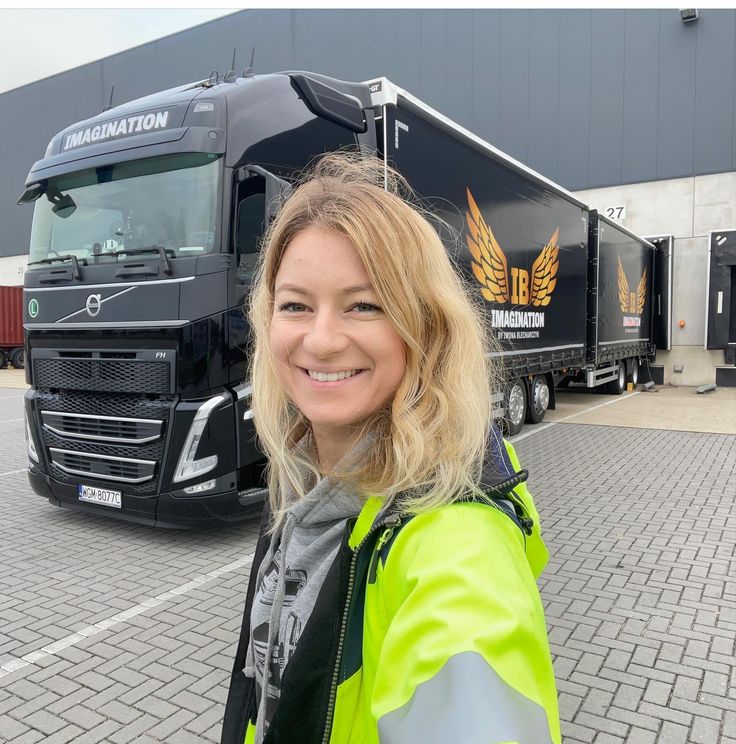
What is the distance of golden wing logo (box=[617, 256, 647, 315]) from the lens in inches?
527

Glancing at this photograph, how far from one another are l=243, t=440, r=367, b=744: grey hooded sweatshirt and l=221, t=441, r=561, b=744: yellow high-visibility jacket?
0.46 ft

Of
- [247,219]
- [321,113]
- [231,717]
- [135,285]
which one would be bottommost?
[231,717]

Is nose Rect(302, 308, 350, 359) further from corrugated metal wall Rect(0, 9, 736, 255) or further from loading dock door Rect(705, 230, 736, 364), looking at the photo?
corrugated metal wall Rect(0, 9, 736, 255)

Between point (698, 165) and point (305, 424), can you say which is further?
point (698, 165)

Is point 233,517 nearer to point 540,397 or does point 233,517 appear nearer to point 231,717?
point 231,717

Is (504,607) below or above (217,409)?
above

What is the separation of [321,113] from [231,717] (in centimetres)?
456

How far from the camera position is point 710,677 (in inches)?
123

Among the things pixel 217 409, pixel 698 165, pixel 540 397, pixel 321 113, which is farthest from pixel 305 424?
pixel 698 165

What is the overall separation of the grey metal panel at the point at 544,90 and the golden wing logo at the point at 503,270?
9.72m

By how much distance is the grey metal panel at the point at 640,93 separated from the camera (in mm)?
16719

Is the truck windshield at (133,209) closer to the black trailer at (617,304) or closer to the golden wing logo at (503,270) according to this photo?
the golden wing logo at (503,270)

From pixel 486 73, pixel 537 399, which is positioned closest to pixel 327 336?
pixel 537 399

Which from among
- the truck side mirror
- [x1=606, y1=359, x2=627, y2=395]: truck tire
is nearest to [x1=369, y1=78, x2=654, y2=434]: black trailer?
the truck side mirror
